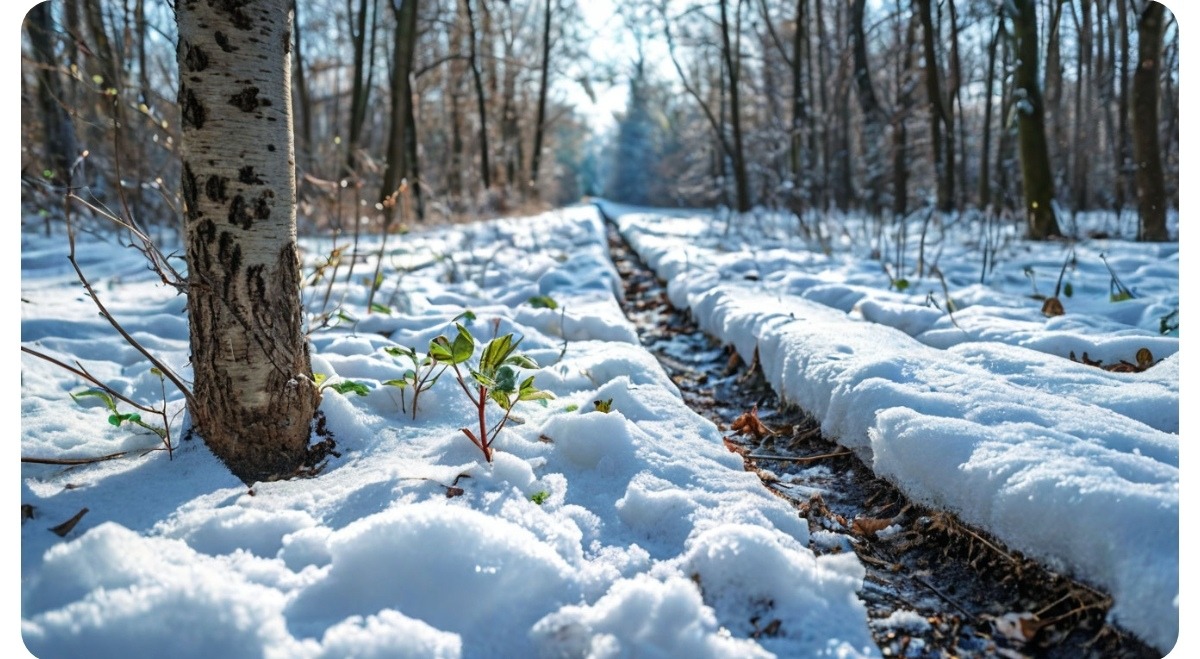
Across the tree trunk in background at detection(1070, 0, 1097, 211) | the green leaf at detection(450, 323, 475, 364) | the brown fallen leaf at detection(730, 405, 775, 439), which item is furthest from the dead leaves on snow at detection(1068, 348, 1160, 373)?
the tree trunk in background at detection(1070, 0, 1097, 211)

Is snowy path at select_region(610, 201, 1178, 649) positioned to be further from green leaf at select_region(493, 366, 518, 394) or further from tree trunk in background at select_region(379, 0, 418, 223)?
tree trunk in background at select_region(379, 0, 418, 223)

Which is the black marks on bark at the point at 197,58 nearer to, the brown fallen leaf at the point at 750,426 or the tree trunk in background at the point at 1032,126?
the brown fallen leaf at the point at 750,426

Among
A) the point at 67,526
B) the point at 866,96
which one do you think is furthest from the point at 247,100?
the point at 866,96

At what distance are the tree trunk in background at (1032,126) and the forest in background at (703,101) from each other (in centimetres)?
4

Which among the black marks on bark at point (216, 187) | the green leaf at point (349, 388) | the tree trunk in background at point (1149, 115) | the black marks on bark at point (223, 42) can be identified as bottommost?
the green leaf at point (349, 388)

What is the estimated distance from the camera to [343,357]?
268 cm

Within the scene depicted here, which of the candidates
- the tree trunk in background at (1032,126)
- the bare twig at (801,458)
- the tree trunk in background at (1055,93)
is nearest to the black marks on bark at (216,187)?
the bare twig at (801,458)

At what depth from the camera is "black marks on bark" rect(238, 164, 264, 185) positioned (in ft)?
5.63

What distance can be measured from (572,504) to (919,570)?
88 cm

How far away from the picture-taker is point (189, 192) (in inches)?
67.6

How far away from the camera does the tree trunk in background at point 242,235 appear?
5.47 feet

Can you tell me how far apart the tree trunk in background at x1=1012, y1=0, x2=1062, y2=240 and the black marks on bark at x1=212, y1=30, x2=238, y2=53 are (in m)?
7.33
